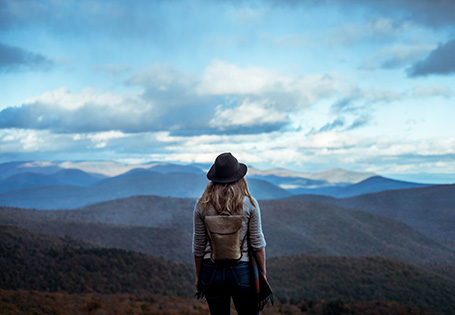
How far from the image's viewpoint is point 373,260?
46.1 meters

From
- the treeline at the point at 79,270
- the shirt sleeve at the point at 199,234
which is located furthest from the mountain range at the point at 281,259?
the shirt sleeve at the point at 199,234

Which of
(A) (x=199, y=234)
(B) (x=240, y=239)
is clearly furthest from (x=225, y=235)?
(A) (x=199, y=234)

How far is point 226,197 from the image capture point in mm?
4551

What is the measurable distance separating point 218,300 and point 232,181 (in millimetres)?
1524

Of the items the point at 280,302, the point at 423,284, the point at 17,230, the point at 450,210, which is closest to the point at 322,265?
the point at 423,284

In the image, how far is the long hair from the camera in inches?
178

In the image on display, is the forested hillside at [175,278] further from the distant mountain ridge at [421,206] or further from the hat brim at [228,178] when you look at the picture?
the distant mountain ridge at [421,206]

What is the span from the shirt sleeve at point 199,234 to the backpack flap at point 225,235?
141 millimetres

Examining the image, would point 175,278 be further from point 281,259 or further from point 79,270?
point 281,259

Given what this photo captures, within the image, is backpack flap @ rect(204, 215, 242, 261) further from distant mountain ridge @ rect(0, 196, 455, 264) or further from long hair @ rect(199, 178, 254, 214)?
distant mountain ridge @ rect(0, 196, 455, 264)

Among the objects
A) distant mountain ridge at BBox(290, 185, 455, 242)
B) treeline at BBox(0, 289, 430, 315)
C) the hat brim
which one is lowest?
distant mountain ridge at BBox(290, 185, 455, 242)

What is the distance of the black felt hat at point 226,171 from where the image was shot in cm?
470

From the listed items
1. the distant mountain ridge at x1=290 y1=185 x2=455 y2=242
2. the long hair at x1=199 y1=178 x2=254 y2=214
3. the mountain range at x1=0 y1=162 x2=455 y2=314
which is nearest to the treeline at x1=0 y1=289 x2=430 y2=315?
the mountain range at x1=0 y1=162 x2=455 y2=314

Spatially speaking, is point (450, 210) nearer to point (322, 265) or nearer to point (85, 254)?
point (322, 265)
